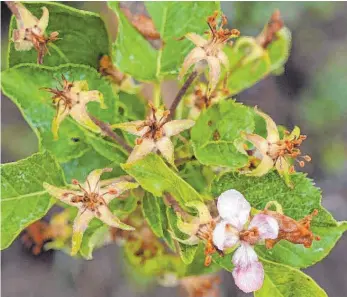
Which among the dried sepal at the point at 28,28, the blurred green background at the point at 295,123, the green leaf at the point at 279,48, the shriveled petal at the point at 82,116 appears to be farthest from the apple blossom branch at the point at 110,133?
the blurred green background at the point at 295,123

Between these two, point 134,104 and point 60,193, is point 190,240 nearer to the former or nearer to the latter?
point 60,193

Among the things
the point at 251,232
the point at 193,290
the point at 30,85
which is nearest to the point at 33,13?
the point at 30,85

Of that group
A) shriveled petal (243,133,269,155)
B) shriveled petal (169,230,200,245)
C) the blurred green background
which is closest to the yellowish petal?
shriveled petal (169,230,200,245)

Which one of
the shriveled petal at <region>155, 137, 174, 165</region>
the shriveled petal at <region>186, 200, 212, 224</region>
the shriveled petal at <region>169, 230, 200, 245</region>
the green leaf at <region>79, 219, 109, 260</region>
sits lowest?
the green leaf at <region>79, 219, 109, 260</region>

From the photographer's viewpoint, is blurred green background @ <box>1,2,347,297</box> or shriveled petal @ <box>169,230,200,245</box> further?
blurred green background @ <box>1,2,347,297</box>

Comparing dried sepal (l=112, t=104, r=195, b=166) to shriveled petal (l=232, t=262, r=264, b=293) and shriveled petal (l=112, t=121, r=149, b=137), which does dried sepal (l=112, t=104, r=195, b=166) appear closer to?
shriveled petal (l=112, t=121, r=149, b=137)

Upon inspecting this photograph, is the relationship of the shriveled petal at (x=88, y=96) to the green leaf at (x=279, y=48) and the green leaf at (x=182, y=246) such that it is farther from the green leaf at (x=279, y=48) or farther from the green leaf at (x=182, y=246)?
the green leaf at (x=279, y=48)

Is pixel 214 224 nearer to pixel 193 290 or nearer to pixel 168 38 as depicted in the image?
pixel 168 38
